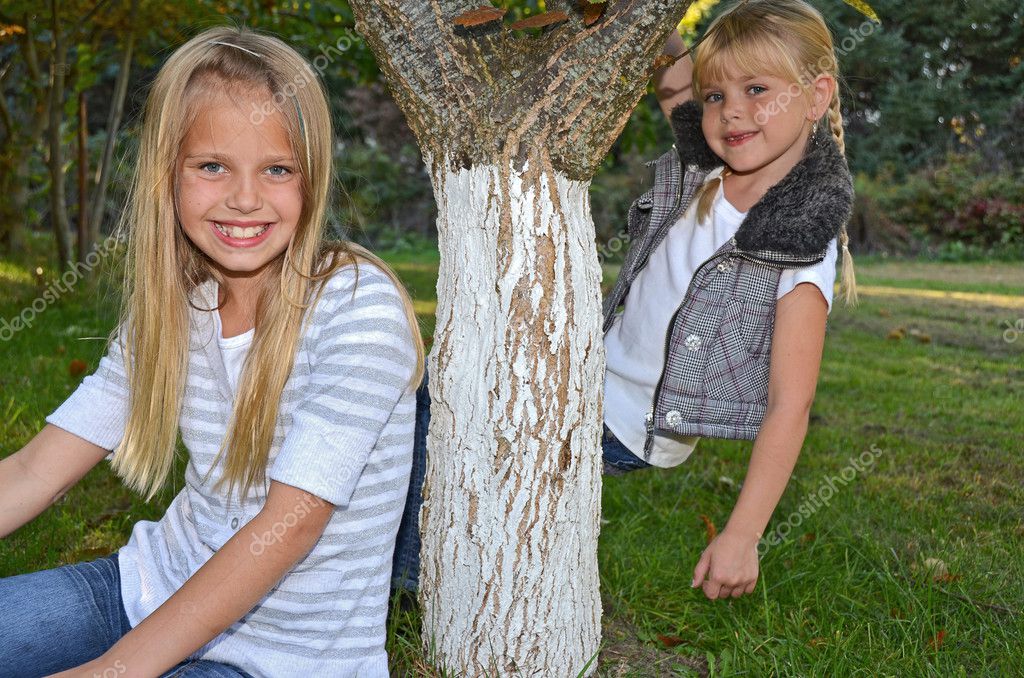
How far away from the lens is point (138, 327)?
1898 millimetres

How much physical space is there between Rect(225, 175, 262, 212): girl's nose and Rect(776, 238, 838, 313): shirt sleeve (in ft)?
3.75

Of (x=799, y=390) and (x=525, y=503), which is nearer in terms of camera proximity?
(x=525, y=503)

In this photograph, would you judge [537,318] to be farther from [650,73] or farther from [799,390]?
[799,390]

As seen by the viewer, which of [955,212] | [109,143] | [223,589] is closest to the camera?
[223,589]

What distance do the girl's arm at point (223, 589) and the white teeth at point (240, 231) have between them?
502 mm

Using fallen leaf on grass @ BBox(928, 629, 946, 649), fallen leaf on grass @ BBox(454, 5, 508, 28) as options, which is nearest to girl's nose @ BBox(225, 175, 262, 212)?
fallen leaf on grass @ BBox(454, 5, 508, 28)

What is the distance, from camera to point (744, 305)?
7.11 ft

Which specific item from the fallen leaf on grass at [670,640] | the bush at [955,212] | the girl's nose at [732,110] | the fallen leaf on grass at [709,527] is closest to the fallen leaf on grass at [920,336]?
the fallen leaf on grass at [709,527]

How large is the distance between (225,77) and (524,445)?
34.7 inches

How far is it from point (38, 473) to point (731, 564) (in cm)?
142

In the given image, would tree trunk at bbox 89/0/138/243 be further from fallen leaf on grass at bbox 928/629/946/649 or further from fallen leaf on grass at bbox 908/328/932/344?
fallen leaf on grass at bbox 928/629/946/649

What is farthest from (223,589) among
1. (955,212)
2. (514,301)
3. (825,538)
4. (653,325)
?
(955,212)

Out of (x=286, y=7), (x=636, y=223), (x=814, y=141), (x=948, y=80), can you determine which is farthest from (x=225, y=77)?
(x=948, y=80)

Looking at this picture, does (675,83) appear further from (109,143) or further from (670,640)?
(109,143)
